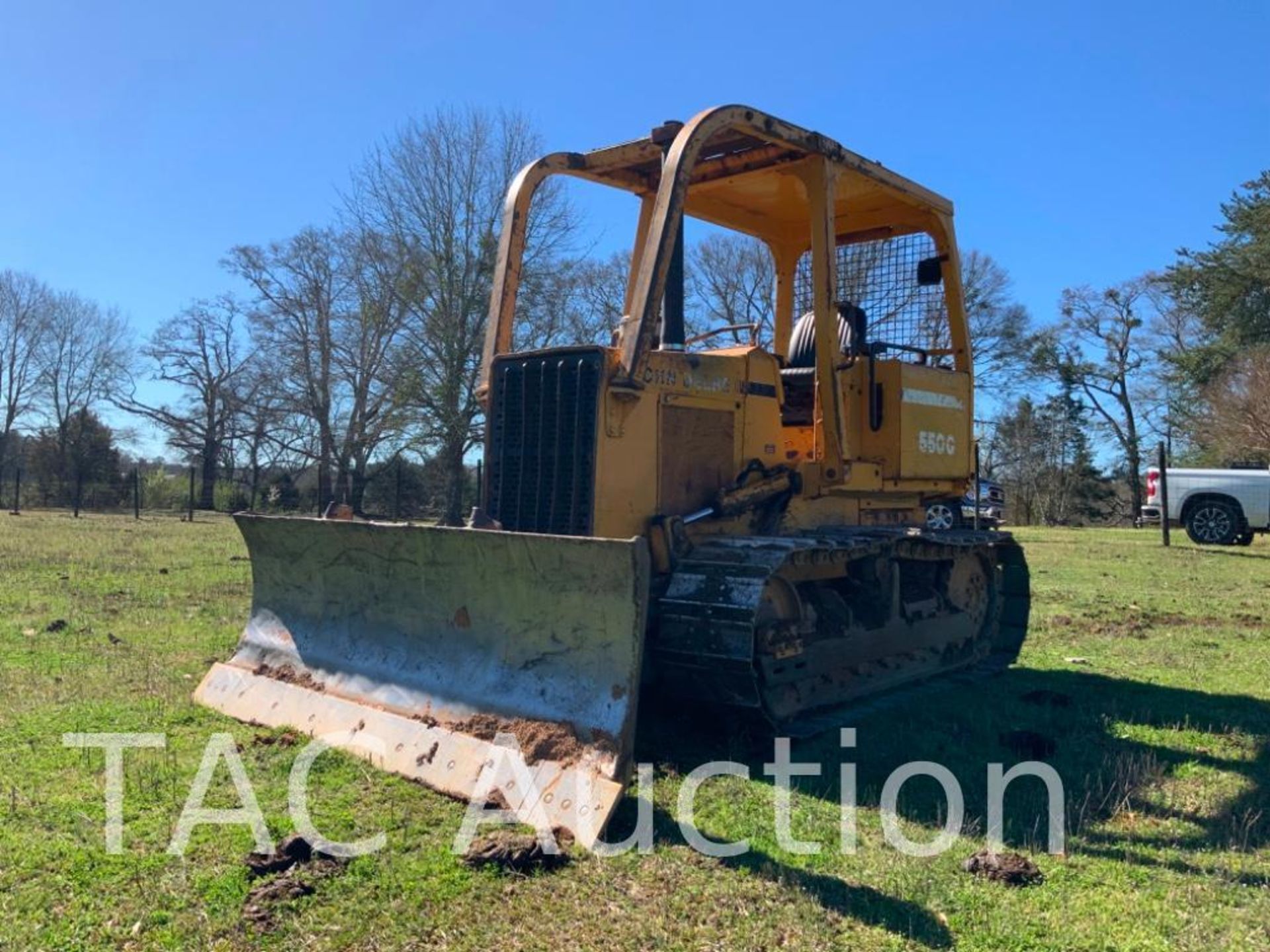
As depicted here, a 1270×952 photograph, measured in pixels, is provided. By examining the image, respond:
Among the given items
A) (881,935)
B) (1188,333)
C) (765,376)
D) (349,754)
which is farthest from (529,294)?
(1188,333)

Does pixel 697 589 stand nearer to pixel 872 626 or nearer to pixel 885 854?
pixel 885 854

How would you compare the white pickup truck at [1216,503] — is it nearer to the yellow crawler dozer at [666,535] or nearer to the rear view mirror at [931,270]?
the yellow crawler dozer at [666,535]

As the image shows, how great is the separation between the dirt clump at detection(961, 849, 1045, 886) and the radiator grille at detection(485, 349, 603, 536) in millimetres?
2407

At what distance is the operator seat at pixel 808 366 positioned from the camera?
7.05 meters

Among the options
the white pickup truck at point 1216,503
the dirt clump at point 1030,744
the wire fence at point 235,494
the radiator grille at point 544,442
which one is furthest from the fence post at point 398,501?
the dirt clump at point 1030,744

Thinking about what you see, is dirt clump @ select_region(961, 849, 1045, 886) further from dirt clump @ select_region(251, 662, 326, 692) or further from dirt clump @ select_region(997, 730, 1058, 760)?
dirt clump @ select_region(251, 662, 326, 692)

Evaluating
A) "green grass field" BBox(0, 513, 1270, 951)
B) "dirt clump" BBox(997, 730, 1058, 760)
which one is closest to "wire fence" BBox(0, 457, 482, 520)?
"green grass field" BBox(0, 513, 1270, 951)

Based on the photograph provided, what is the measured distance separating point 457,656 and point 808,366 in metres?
3.34

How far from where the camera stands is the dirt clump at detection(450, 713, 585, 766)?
14.3 ft

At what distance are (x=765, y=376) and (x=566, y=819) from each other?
127 inches

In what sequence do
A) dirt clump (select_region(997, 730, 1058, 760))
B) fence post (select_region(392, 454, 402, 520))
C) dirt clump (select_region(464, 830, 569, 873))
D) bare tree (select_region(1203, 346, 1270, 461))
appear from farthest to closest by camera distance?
bare tree (select_region(1203, 346, 1270, 461))
fence post (select_region(392, 454, 402, 520))
dirt clump (select_region(997, 730, 1058, 760))
dirt clump (select_region(464, 830, 569, 873))

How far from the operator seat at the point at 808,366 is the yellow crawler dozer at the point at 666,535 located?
0.02 metres

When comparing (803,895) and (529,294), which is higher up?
(529,294)

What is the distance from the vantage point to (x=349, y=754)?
4.93 m
